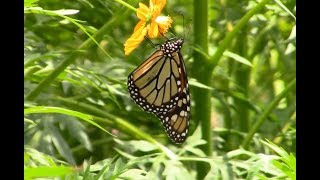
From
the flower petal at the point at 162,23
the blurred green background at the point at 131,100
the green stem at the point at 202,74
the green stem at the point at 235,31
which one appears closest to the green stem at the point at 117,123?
the blurred green background at the point at 131,100

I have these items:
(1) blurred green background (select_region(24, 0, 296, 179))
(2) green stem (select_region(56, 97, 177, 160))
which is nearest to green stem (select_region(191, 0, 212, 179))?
(1) blurred green background (select_region(24, 0, 296, 179))

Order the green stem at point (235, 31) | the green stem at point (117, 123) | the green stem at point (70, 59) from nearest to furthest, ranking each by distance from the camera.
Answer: the green stem at point (70, 59) < the green stem at point (235, 31) < the green stem at point (117, 123)

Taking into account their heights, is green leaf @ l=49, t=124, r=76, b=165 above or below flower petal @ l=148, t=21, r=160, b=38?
below

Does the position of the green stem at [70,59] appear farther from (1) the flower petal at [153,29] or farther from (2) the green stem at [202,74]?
(2) the green stem at [202,74]

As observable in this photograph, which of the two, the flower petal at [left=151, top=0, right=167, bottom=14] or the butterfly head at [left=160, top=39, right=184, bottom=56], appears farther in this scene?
the butterfly head at [left=160, top=39, right=184, bottom=56]

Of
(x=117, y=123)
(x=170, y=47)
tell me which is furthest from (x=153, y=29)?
(x=117, y=123)

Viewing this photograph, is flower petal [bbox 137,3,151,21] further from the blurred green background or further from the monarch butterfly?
the monarch butterfly
